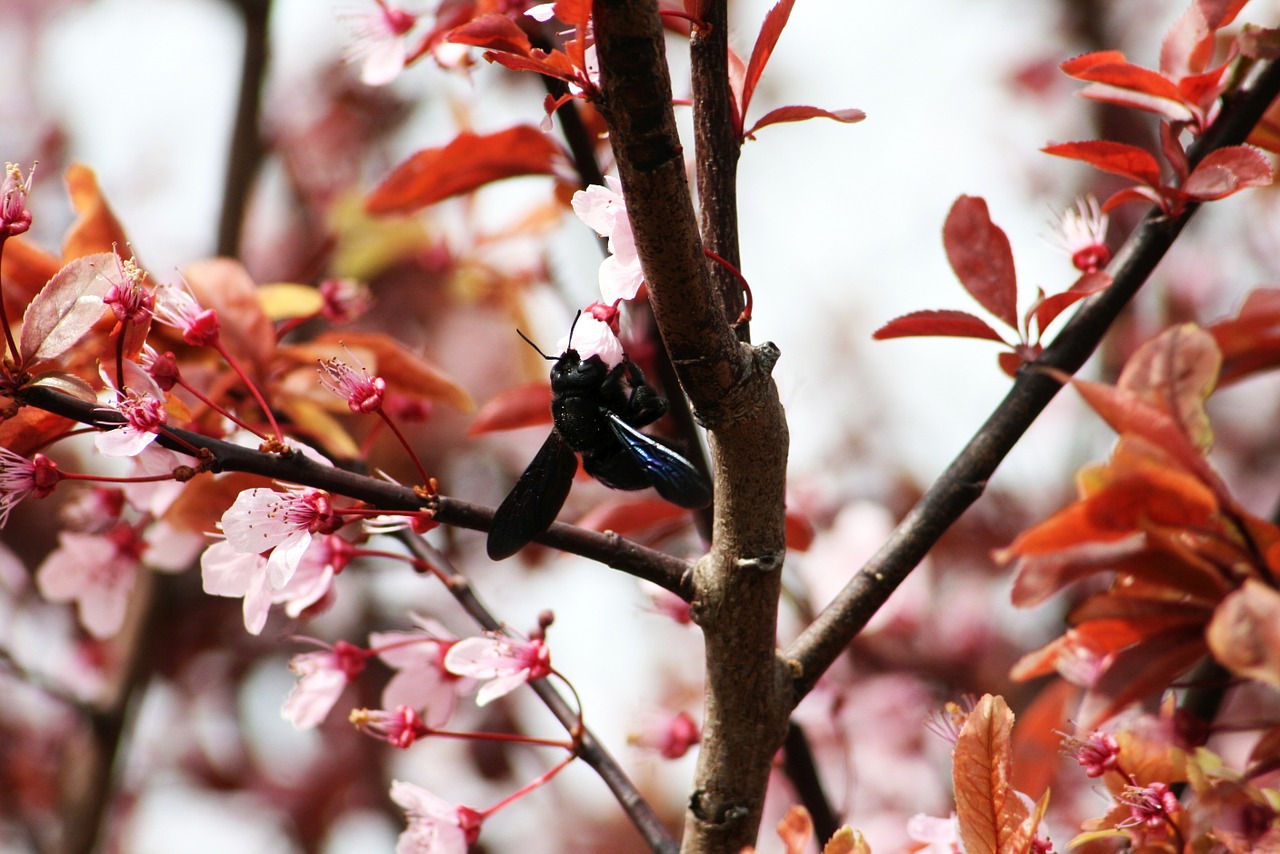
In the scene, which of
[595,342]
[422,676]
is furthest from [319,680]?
[595,342]

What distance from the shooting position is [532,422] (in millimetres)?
1196

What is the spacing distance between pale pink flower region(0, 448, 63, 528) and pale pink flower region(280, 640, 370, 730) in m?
0.35

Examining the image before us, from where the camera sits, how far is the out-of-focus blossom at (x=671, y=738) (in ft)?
3.95

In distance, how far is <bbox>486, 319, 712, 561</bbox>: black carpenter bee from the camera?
0.81m

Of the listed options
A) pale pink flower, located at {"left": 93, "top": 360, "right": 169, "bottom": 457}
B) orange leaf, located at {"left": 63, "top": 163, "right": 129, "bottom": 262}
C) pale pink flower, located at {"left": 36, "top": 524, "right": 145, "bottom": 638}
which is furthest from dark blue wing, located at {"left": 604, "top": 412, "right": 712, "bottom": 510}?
pale pink flower, located at {"left": 36, "top": 524, "right": 145, "bottom": 638}

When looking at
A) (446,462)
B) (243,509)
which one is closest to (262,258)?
(446,462)

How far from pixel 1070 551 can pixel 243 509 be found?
0.54 metres

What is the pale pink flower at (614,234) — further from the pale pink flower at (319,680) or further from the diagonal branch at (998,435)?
the pale pink flower at (319,680)

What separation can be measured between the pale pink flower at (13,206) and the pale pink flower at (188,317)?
153mm

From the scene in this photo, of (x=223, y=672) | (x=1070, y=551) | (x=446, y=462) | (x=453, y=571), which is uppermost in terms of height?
(x=1070, y=551)

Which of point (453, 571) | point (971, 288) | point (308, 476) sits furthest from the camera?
point (453, 571)

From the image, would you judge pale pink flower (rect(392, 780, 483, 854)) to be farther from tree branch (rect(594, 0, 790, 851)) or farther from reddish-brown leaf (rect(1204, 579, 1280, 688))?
reddish-brown leaf (rect(1204, 579, 1280, 688))

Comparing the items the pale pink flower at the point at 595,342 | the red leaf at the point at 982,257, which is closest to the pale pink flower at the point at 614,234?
the pale pink flower at the point at 595,342

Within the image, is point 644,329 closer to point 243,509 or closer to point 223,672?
point 243,509
